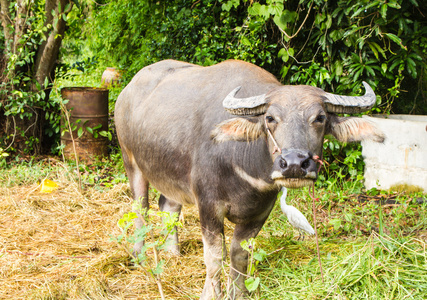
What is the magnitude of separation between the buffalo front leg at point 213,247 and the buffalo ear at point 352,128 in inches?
33.2

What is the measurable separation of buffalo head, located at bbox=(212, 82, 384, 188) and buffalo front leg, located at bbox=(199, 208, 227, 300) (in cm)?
51

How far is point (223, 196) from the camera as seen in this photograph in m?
2.53

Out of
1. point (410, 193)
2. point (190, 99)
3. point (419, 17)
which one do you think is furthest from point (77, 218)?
point (419, 17)

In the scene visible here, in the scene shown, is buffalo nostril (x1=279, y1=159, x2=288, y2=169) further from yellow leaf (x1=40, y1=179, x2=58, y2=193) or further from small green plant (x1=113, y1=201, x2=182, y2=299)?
yellow leaf (x1=40, y1=179, x2=58, y2=193)

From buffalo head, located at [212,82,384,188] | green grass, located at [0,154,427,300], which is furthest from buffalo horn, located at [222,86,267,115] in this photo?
green grass, located at [0,154,427,300]

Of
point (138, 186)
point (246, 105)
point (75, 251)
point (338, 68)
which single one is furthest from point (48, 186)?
point (338, 68)

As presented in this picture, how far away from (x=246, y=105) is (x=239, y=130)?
0.17 m

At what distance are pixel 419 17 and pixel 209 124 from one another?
3.25 m

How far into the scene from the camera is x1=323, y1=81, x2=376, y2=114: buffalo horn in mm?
2217

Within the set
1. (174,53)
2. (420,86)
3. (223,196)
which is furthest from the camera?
(174,53)

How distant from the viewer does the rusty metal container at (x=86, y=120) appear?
18.3 ft

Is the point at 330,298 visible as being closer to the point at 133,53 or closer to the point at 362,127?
the point at 362,127

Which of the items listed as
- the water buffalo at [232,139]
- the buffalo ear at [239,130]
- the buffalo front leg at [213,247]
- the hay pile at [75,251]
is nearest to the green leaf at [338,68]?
the water buffalo at [232,139]

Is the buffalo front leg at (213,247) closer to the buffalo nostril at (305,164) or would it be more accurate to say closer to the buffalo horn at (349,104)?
the buffalo nostril at (305,164)
